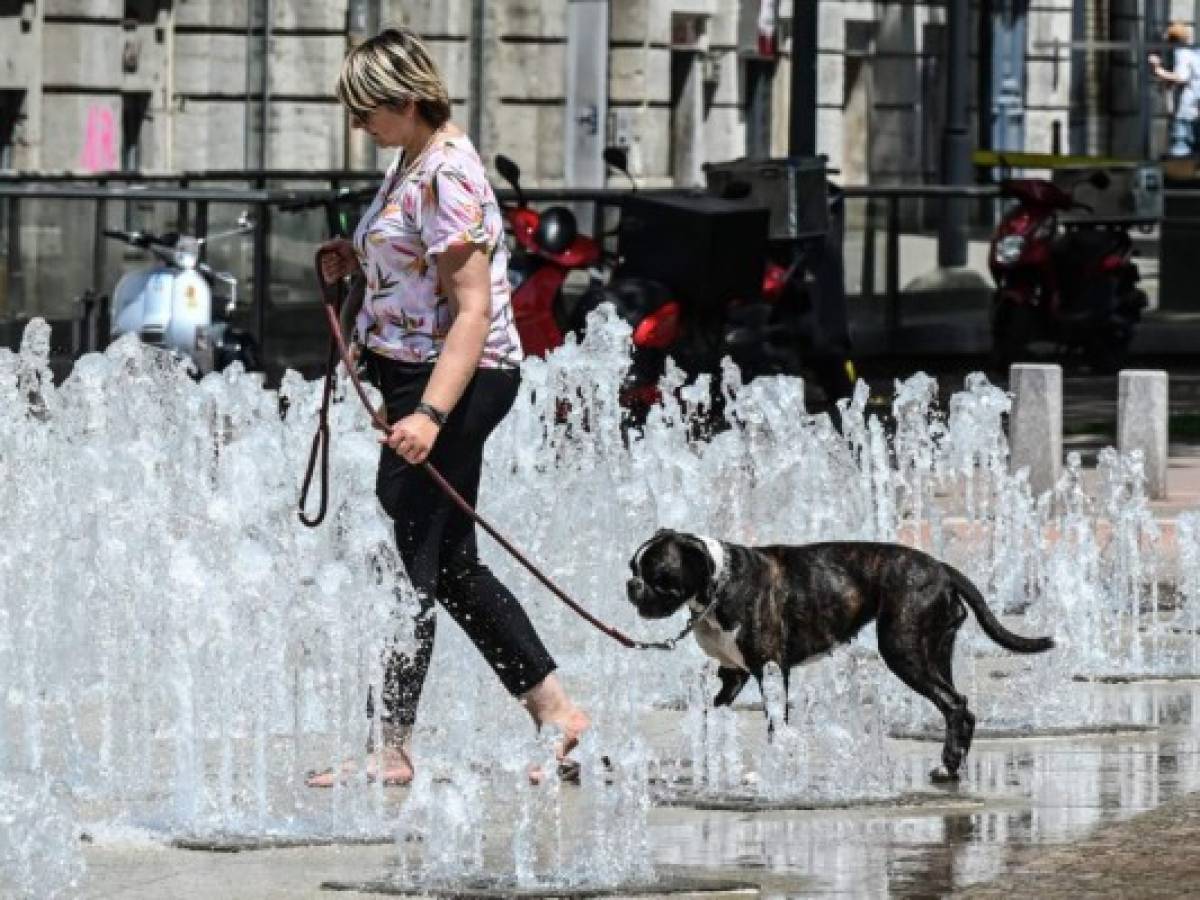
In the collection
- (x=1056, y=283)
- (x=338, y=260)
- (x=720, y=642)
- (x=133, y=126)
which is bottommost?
(x=720, y=642)

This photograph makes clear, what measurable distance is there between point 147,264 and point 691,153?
713 inches

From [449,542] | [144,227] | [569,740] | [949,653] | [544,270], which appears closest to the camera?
[449,542]

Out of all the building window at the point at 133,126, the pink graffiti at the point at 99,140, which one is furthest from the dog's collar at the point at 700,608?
the building window at the point at 133,126

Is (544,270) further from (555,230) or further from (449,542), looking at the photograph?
(449,542)

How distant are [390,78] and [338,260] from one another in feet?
1.70

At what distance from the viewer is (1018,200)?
26469mm

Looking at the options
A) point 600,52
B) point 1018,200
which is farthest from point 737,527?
point 600,52

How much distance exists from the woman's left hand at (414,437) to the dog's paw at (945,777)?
1.67 meters

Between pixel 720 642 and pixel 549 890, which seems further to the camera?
pixel 720 642

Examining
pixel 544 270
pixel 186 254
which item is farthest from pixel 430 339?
pixel 186 254

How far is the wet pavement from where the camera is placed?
8.26m

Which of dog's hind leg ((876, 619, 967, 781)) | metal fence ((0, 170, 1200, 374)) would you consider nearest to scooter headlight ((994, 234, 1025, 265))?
metal fence ((0, 170, 1200, 374))

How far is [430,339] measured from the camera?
9.30 metres

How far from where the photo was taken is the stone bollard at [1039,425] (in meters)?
17.4
